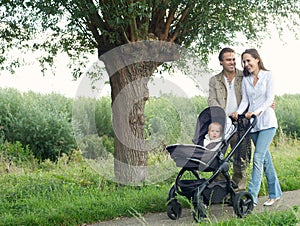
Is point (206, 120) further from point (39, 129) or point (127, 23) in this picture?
point (39, 129)

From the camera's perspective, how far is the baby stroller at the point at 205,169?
18.8ft

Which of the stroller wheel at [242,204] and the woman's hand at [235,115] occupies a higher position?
the woman's hand at [235,115]

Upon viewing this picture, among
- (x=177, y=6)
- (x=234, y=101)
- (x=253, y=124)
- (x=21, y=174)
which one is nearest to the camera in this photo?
(x=253, y=124)

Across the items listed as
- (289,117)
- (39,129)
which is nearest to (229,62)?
(39,129)

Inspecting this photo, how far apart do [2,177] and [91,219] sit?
3560 millimetres

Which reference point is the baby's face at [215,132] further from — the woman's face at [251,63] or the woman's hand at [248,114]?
the woman's face at [251,63]

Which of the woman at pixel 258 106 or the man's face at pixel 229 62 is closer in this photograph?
the woman at pixel 258 106

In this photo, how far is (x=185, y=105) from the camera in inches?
330

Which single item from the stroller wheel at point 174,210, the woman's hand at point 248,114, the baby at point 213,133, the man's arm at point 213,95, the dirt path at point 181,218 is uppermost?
the man's arm at point 213,95

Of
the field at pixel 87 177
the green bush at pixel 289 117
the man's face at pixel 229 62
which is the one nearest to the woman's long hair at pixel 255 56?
the man's face at pixel 229 62

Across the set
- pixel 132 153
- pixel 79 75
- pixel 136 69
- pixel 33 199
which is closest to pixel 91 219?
pixel 33 199

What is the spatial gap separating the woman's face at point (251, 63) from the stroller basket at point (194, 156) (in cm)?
128

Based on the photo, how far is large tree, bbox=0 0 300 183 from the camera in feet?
25.7

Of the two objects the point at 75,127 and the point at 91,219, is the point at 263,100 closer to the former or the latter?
the point at 91,219
